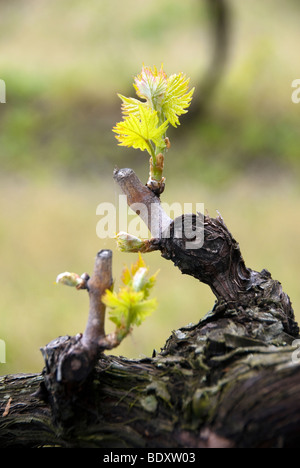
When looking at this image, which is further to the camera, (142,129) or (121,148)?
(121,148)

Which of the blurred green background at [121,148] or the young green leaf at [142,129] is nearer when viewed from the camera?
the young green leaf at [142,129]

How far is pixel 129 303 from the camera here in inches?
16.1

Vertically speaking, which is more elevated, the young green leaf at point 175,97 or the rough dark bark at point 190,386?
the young green leaf at point 175,97

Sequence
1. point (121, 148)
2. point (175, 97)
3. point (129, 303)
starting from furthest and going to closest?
point (121, 148)
point (175, 97)
point (129, 303)

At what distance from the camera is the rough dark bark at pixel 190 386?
382 mm

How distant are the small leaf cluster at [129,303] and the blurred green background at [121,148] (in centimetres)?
93

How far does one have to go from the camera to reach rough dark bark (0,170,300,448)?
0.38m

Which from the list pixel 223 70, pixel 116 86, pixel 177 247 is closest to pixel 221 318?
pixel 177 247

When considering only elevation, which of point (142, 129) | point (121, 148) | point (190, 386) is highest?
point (121, 148)

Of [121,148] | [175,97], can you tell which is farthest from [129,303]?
[121,148]

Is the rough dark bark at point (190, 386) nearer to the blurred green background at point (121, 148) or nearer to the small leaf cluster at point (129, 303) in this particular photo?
the small leaf cluster at point (129, 303)

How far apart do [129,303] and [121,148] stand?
5.86 feet

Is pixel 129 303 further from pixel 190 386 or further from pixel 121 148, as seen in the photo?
pixel 121 148

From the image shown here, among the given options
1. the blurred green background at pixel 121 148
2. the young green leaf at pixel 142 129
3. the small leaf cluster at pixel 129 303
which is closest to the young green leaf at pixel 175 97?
the young green leaf at pixel 142 129
